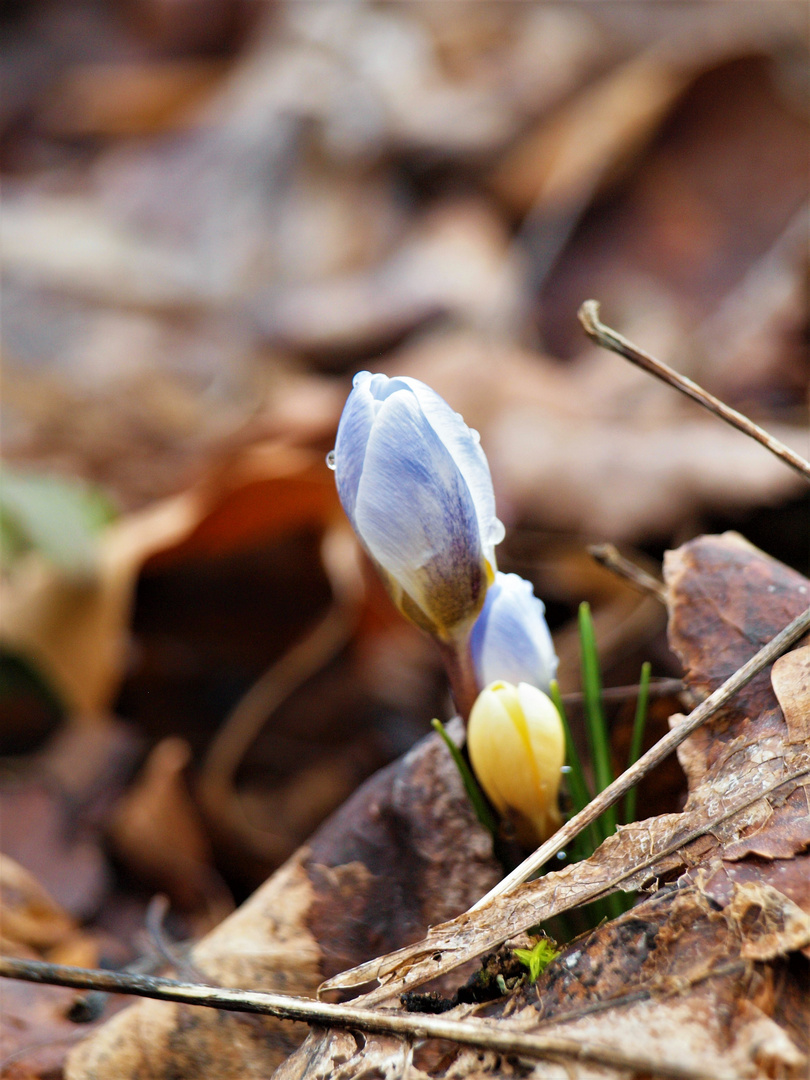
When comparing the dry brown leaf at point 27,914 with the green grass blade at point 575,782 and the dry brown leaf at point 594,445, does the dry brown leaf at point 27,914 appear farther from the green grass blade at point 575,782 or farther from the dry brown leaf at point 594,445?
the dry brown leaf at point 594,445

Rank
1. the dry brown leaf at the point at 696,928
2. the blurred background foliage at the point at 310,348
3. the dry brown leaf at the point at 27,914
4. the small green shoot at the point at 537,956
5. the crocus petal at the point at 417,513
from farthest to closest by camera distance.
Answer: the blurred background foliage at the point at 310,348 → the dry brown leaf at the point at 27,914 → the crocus petal at the point at 417,513 → the small green shoot at the point at 537,956 → the dry brown leaf at the point at 696,928

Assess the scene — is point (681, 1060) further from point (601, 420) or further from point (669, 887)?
point (601, 420)

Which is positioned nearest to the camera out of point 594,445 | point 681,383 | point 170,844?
point 681,383

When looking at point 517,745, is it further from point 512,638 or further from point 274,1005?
point 274,1005

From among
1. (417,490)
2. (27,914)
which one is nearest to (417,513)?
(417,490)

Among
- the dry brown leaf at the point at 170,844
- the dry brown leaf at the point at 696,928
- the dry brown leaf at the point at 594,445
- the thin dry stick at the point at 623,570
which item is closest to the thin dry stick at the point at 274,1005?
the dry brown leaf at the point at 696,928

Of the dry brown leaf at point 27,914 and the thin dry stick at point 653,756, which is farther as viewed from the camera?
the dry brown leaf at point 27,914

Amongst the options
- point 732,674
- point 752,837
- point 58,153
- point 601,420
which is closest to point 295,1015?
point 752,837
